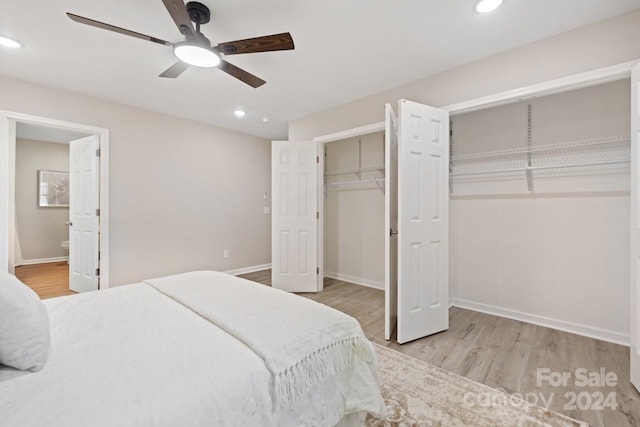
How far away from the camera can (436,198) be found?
8.64ft

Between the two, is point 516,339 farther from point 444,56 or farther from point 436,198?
point 444,56

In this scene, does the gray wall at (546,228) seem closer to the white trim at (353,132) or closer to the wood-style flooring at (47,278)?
the white trim at (353,132)

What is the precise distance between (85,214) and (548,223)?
18.0ft

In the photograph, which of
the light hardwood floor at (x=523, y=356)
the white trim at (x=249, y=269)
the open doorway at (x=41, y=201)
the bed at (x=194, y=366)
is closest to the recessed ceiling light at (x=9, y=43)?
the bed at (x=194, y=366)

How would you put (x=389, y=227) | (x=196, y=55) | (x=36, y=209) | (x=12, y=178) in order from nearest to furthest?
(x=196, y=55) → (x=389, y=227) → (x=12, y=178) → (x=36, y=209)

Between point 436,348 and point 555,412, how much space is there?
83 cm

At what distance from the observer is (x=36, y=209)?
18.7 feet

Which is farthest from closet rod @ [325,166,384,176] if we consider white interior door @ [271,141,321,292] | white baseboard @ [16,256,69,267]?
white baseboard @ [16,256,69,267]

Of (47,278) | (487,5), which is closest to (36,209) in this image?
(47,278)

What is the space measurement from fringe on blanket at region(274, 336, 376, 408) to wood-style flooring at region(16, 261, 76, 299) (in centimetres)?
429

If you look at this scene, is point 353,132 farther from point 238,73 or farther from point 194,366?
point 194,366

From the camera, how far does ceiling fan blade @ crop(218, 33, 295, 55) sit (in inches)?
70.4

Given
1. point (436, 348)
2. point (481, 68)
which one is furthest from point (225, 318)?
point (481, 68)

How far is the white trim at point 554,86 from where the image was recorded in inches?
79.0
